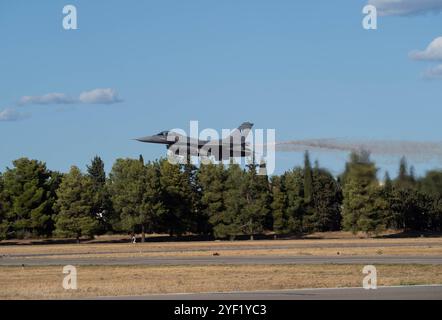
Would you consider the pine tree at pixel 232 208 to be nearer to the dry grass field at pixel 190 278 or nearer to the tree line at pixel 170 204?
the tree line at pixel 170 204

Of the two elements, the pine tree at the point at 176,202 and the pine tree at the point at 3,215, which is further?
the pine tree at the point at 176,202

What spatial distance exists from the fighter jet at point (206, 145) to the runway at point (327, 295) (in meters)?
28.1

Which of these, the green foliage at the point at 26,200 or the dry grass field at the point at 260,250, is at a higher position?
the green foliage at the point at 26,200

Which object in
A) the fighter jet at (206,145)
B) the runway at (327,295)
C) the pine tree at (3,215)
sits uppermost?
the fighter jet at (206,145)

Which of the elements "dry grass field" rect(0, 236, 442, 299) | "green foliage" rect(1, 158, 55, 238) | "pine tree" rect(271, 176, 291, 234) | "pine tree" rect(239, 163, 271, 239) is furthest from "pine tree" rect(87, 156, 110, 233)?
"dry grass field" rect(0, 236, 442, 299)

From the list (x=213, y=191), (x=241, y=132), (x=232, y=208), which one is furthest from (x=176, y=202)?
(x=241, y=132)

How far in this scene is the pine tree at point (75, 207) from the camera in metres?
103

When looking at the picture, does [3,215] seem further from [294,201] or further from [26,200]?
[294,201]

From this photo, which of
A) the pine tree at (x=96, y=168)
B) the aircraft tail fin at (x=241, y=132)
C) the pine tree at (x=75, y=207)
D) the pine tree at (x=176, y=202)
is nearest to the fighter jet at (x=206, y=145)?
the aircraft tail fin at (x=241, y=132)

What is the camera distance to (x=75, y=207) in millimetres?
103312

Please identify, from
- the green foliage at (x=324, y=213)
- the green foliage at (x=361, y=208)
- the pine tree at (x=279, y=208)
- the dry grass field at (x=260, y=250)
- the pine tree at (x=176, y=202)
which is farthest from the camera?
the pine tree at (x=176, y=202)
